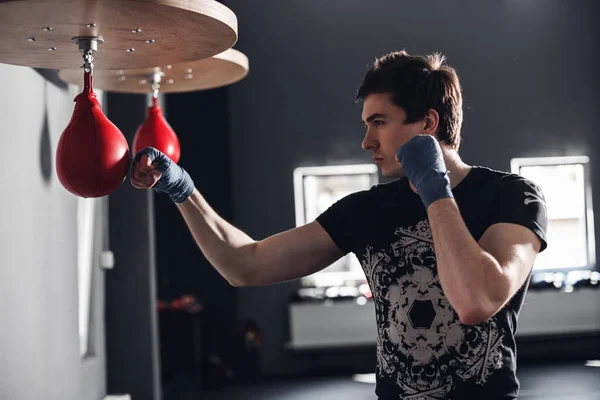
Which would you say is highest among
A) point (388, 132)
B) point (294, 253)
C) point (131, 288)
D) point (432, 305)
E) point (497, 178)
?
point (388, 132)

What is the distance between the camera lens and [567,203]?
6.23 meters

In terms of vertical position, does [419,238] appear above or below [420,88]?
below

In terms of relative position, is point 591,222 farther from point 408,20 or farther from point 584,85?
point 408,20

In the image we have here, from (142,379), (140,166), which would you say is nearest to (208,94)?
(142,379)

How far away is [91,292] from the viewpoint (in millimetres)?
3033

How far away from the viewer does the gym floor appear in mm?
4824

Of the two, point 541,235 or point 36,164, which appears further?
point 36,164

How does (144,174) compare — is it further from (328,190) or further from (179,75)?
(328,190)

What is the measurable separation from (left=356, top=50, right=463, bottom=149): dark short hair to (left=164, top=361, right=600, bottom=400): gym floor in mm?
3637

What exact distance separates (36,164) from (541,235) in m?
1.56

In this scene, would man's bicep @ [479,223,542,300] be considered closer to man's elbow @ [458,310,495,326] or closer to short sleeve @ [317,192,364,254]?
man's elbow @ [458,310,495,326]

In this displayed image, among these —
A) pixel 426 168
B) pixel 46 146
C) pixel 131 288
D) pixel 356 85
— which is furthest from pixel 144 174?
pixel 356 85

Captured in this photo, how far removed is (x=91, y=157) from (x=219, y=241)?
427mm

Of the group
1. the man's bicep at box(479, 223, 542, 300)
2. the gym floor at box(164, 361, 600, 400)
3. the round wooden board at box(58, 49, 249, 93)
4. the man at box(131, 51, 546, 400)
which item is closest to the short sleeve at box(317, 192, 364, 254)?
the man at box(131, 51, 546, 400)
